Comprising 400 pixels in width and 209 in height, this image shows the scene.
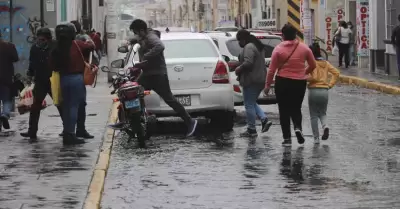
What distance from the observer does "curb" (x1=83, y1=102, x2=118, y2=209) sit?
10.1 meters

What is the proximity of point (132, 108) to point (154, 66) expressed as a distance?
3.30 feet

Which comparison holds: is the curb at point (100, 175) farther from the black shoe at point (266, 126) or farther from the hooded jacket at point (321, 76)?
the hooded jacket at point (321, 76)

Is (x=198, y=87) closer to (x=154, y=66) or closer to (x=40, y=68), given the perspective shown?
(x=154, y=66)

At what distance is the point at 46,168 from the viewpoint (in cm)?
1241

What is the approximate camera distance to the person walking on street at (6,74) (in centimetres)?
1667

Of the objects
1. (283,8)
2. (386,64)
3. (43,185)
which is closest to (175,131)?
(43,185)

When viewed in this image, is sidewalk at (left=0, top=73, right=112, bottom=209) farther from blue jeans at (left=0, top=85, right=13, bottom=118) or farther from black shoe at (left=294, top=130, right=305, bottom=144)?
black shoe at (left=294, top=130, right=305, bottom=144)

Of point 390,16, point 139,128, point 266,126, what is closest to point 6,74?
point 139,128

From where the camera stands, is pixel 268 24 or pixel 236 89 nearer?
pixel 236 89

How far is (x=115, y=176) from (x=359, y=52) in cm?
2712

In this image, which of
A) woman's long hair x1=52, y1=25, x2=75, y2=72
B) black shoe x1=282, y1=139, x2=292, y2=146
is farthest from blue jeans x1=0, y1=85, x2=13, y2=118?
black shoe x1=282, y1=139, x2=292, y2=146

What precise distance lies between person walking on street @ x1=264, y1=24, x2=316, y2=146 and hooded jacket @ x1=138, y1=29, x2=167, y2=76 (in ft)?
5.80

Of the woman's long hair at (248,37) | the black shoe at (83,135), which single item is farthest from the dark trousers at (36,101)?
the woman's long hair at (248,37)

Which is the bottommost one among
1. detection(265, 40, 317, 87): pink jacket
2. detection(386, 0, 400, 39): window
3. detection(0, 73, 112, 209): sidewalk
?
detection(0, 73, 112, 209): sidewalk
